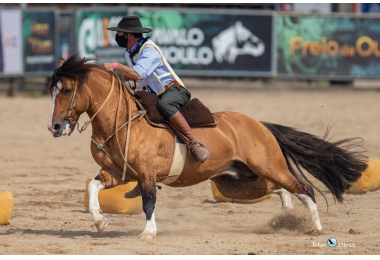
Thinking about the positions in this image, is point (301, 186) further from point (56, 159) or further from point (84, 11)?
point (84, 11)

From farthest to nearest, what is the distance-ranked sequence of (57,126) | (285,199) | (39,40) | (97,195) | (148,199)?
(39,40)
(285,199)
(97,195)
(148,199)
(57,126)

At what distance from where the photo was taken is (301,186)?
24.6ft

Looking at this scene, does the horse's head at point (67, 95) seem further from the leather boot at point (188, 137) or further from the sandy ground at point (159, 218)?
the sandy ground at point (159, 218)

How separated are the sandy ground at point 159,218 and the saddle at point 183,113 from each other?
101 cm

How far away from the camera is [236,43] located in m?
18.9

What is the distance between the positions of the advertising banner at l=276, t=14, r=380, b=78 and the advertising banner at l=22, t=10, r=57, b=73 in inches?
210

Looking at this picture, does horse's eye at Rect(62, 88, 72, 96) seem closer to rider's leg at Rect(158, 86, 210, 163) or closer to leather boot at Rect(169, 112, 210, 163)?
rider's leg at Rect(158, 86, 210, 163)

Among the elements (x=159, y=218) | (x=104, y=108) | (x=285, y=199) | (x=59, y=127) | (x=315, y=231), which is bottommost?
(x=159, y=218)

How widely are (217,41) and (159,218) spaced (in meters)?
11.1

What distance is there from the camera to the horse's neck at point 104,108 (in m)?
6.87

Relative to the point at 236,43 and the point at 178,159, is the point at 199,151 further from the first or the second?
the point at 236,43

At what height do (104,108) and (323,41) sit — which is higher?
(104,108)

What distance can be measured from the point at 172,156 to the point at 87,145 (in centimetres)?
597

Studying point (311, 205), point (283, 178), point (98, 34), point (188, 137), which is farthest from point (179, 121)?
point (98, 34)
